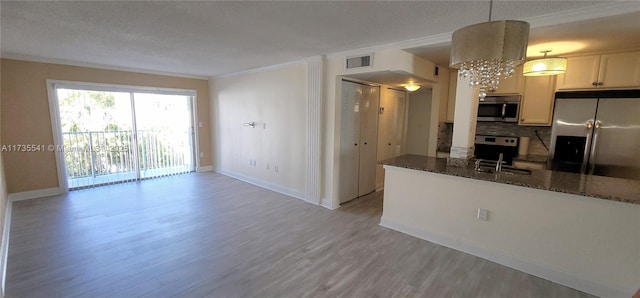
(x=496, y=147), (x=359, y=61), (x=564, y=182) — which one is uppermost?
(x=359, y=61)

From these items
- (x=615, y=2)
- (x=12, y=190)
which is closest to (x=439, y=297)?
(x=615, y=2)

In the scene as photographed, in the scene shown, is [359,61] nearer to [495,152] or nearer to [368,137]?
[368,137]

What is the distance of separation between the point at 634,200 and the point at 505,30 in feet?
5.51

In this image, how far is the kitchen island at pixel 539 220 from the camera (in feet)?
6.93

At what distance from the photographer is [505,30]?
5.11 ft

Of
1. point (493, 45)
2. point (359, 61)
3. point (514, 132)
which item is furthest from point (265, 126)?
point (514, 132)

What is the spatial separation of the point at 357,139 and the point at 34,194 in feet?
17.9

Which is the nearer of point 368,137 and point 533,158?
point 533,158

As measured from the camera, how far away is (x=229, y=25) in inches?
101

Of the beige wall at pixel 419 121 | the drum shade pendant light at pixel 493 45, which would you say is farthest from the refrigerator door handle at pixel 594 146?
the drum shade pendant light at pixel 493 45

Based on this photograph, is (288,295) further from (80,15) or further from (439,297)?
(80,15)

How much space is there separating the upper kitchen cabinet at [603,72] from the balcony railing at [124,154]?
23.4ft

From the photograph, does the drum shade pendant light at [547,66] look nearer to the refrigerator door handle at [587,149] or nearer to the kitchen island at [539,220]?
the refrigerator door handle at [587,149]

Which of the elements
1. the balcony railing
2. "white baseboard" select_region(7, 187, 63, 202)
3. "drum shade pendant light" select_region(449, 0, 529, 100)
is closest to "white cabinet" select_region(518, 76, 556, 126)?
"drum shade pendant light" select_region(449, 0, 529, 100)
